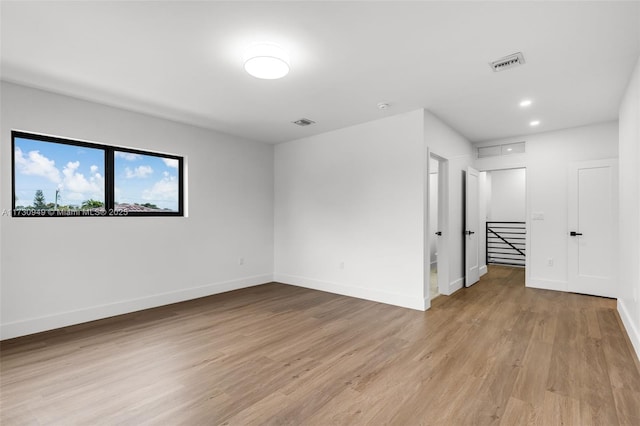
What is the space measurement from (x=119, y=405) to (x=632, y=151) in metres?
4.96

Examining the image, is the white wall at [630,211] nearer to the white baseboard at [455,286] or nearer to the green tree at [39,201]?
the white baseboard at [455,286]

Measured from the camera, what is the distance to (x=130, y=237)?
4152mm

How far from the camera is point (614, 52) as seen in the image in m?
2.71

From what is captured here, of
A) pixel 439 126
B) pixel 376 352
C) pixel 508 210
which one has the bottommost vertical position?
pixel 376 352

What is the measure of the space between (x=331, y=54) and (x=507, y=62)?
5.38 ft

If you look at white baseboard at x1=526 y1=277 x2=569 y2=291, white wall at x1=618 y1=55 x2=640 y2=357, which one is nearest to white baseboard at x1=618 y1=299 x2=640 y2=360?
white wall at x1=618 y1=55 x2=640 y2=357

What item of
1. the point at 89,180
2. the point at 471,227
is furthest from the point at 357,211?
the point at 89,180

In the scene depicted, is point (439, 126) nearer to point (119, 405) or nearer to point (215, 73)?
point (215, 73)

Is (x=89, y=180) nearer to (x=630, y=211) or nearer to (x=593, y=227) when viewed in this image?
(x=630, y=211)

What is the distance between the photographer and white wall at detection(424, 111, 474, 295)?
15.3ft

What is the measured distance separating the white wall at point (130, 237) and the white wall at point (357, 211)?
50 cm

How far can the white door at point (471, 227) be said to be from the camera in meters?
5.50

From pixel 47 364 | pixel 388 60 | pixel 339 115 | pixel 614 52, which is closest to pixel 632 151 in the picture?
pixel 614 52

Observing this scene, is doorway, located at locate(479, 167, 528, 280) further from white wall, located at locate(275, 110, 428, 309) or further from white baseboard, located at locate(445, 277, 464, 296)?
white wall, located at locate(275, 110, 428, 309)
